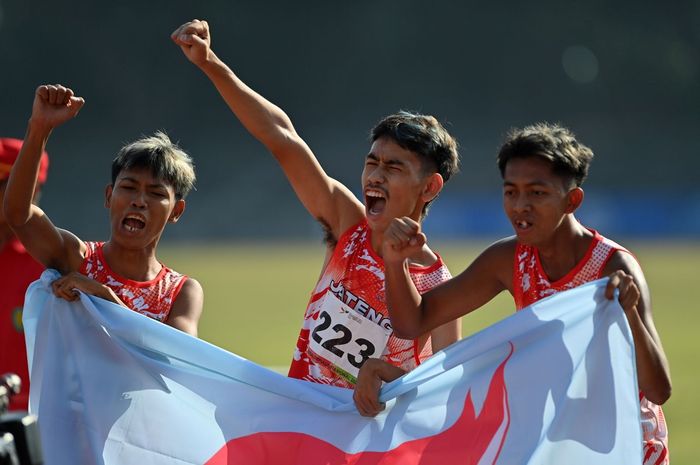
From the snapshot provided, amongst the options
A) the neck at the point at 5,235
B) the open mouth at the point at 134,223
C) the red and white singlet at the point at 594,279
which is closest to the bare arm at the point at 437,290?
the red and white singlet at the point at 594,279

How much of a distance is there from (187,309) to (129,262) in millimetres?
339

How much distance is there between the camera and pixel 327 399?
4020mm

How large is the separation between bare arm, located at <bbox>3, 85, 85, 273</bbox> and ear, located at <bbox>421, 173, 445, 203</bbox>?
139 centimetres

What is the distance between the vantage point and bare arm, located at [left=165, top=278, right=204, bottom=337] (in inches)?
172

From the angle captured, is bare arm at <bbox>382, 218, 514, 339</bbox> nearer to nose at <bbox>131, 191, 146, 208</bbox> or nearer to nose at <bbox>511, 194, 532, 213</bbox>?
nose at <bbox>511, 194, 532, 213</bbox>

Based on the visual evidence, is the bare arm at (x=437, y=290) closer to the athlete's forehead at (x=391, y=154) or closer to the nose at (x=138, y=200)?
the athlete's forehead at (x=391, y=154)

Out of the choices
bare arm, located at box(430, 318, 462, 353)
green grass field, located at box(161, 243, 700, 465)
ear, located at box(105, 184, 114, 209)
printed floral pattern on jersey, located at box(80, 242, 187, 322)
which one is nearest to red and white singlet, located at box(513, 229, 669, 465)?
bare arm, located at box(430, 318, 462, 353)

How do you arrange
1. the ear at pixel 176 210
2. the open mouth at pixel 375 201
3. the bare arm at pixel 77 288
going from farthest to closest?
1. the ear at pixel 176 210
2. the open mouth at pixel 375 201
3. the bare arm at pixel 77 288

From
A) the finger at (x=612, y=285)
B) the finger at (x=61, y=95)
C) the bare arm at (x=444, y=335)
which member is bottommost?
the bare arm at (x=444, y=335)

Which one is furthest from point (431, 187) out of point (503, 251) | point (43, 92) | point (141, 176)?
point (43, 92)

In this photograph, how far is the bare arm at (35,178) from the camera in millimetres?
4141

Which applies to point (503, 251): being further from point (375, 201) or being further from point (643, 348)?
point (643, 348)

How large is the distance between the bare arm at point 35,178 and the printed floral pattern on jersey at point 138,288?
0.17m

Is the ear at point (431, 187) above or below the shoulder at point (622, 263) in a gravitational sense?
above
